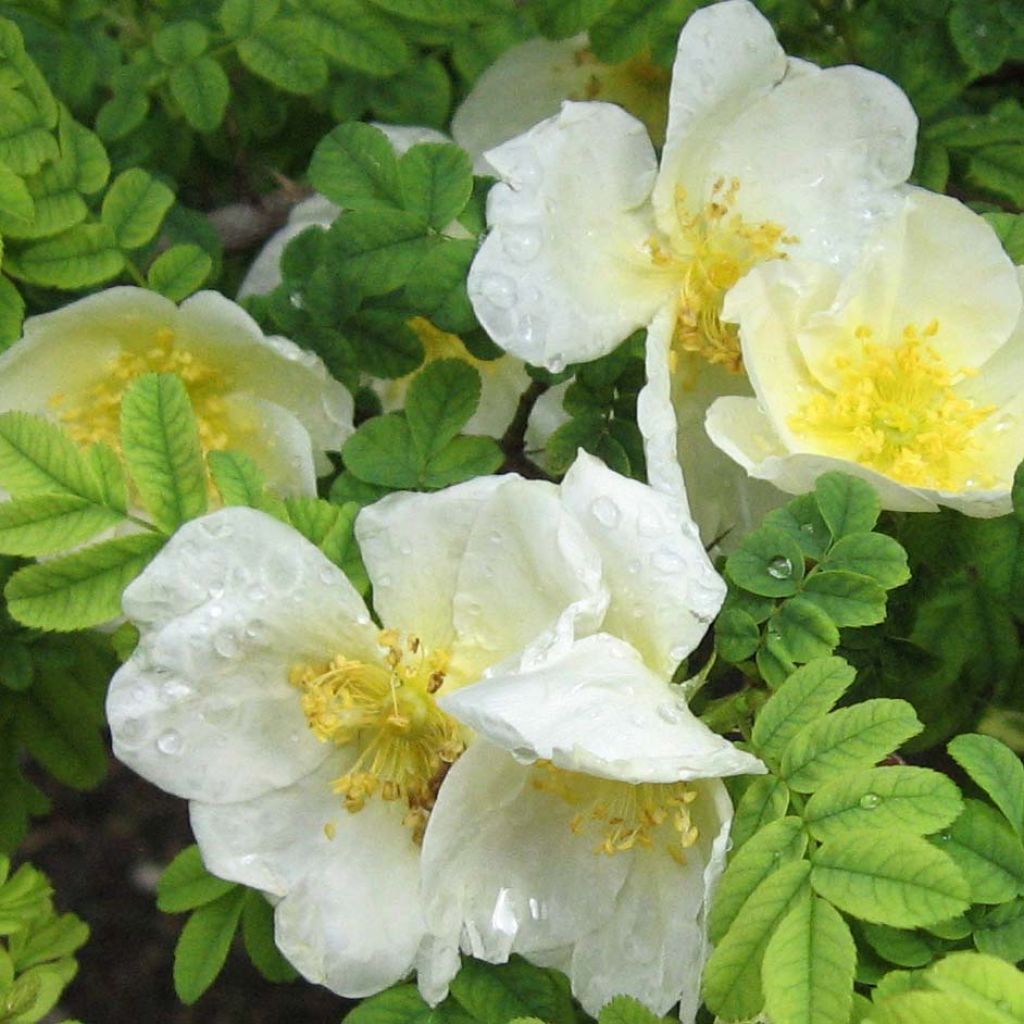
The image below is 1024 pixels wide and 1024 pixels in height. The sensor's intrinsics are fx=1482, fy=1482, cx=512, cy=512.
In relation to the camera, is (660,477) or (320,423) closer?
(660,477)

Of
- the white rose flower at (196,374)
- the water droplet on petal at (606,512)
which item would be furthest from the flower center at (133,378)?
the water droplet on petal at (606,512)

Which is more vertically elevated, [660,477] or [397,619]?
[660,477]

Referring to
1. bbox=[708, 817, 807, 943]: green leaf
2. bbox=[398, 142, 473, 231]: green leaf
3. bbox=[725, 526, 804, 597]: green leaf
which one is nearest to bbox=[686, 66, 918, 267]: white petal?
bbox=[398, 142, 473, 231]: green leaf

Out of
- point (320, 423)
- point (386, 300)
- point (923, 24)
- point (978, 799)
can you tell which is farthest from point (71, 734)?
point (923, 24)

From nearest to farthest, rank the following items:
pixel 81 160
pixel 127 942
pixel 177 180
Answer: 1. pixel 81 160
2. pixel 177 180
3. pixel 127 942

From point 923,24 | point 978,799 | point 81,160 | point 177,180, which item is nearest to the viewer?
point 978,799

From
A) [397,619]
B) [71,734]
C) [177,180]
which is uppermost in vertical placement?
[397,619]

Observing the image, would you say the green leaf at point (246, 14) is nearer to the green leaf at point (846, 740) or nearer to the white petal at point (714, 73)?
the white petal at point (714, 73)

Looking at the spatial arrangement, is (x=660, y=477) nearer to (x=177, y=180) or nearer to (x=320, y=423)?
(x=320, y=423)

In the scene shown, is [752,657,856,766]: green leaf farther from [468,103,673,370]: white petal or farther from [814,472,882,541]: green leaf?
[468,103,673,370]: white petal
